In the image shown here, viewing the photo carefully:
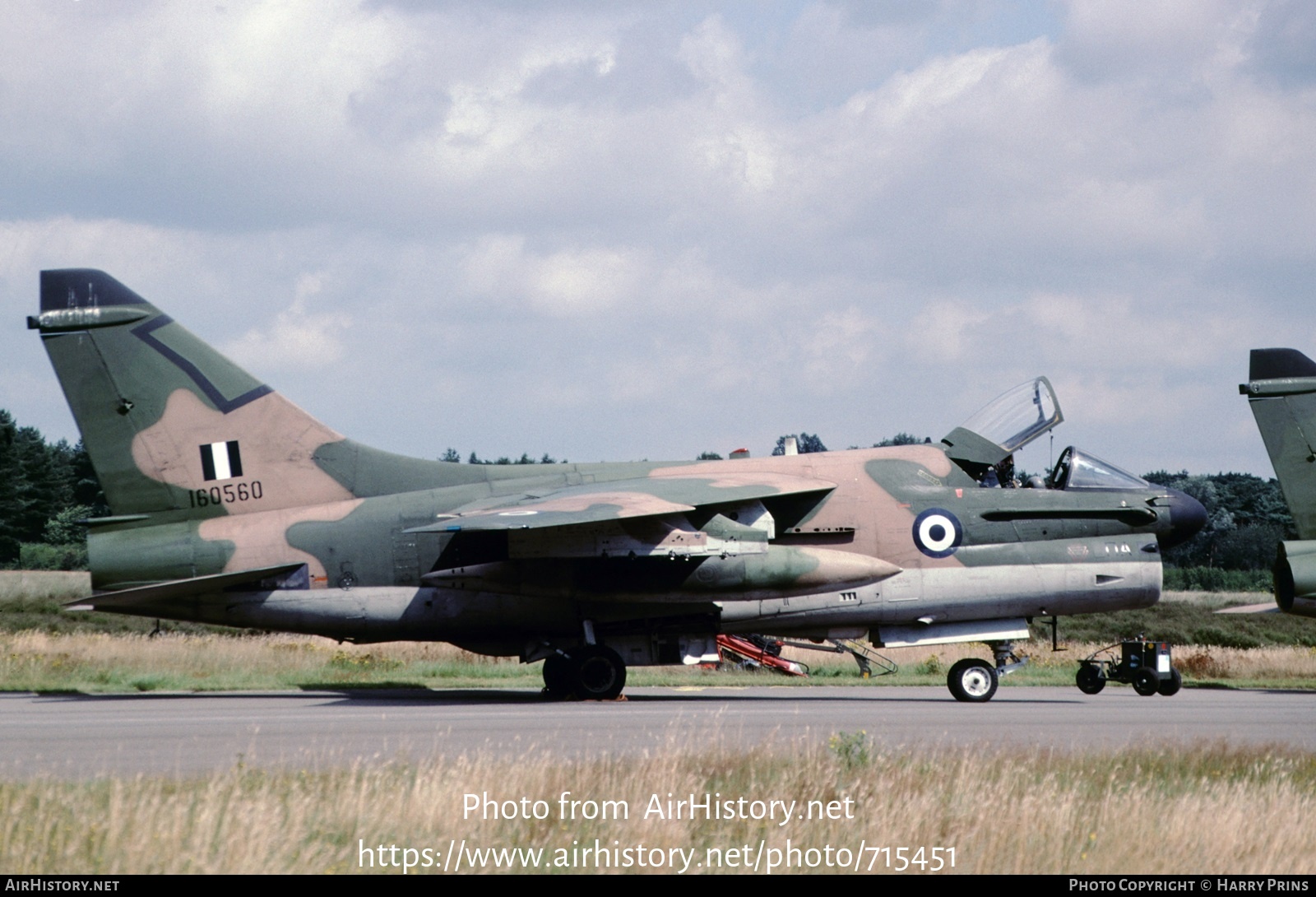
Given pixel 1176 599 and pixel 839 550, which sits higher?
pixel 839 550

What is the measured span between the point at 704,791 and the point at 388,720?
21.1 ft

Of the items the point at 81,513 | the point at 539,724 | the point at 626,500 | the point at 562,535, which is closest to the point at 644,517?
the point at 626,500

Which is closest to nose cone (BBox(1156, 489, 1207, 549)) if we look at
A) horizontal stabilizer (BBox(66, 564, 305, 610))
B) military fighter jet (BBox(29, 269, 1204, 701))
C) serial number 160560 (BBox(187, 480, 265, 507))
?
military fighter jet (BBox(29, 269, 1204, 701))

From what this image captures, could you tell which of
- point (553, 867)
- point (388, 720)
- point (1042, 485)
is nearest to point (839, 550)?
point (1042, 485)

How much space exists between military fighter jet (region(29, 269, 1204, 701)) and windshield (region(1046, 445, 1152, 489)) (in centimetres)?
3

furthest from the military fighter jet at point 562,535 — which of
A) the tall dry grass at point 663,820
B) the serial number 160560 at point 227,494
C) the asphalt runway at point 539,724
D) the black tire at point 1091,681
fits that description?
the tall dry grass at point 663,820

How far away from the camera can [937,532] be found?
62.4 ft

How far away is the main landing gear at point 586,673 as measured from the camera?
1820 cm

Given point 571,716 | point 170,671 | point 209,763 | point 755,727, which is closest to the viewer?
point 209,763

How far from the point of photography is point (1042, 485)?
19.8 metres

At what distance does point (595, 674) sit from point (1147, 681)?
9144mm

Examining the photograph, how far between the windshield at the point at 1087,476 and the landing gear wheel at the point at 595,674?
710 cm

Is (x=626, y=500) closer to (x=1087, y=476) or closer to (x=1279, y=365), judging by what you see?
(x=1087, y=476)

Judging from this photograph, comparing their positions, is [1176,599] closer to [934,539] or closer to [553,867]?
[934,539]
